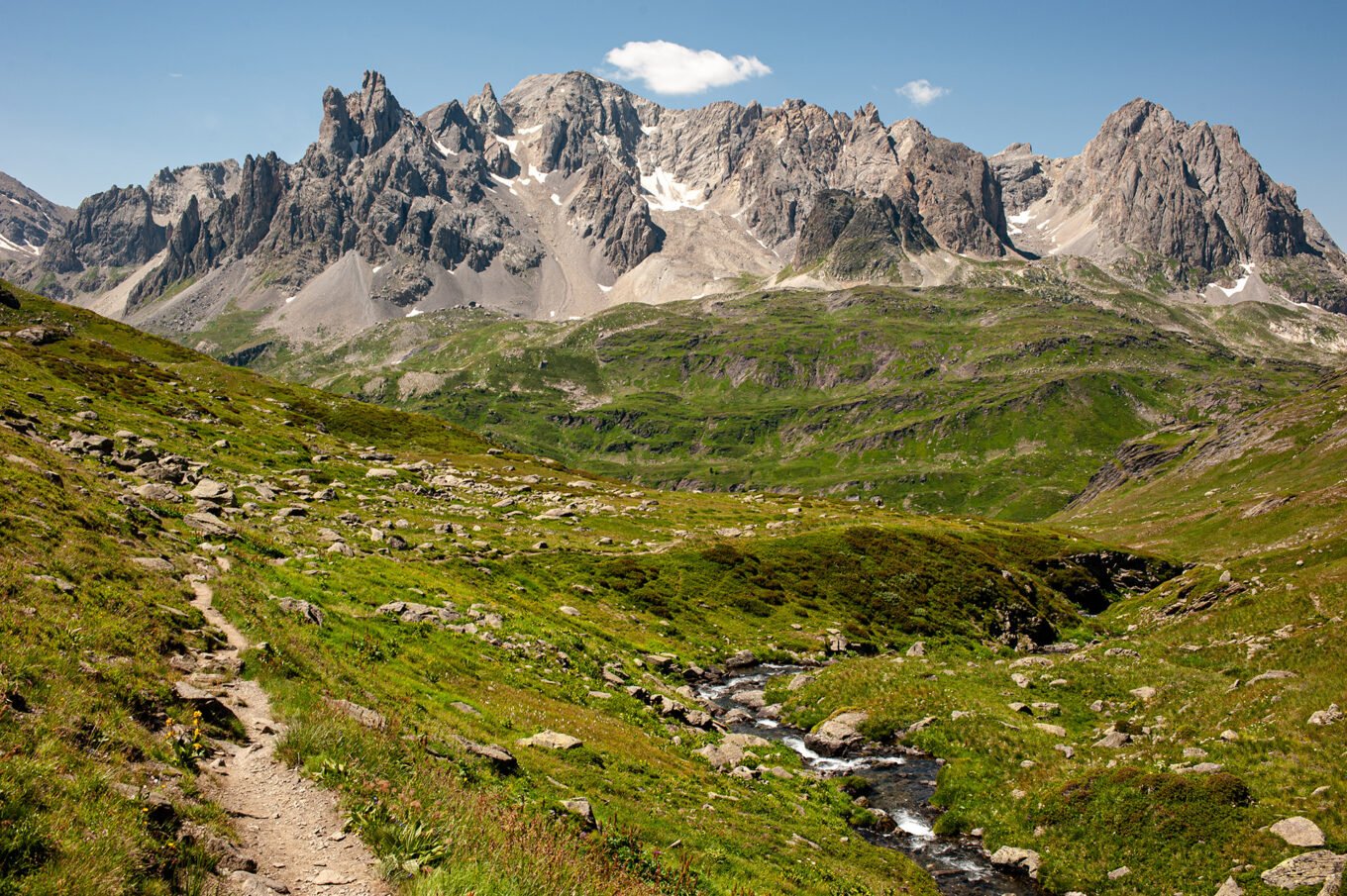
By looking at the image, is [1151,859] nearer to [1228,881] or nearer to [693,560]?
[1228,881]

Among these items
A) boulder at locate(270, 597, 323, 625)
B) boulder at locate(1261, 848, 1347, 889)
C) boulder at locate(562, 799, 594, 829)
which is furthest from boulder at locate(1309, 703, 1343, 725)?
boulder at locate(270, 597, 323, 625)

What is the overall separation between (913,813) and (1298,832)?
525 inches

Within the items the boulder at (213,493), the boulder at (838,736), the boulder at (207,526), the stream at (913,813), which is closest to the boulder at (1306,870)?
the stream at (913,813)

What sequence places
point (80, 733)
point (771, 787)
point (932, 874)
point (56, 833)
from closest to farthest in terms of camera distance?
point (56, 833) → point (80, 733) → point (932, 874) → point (771, 787)

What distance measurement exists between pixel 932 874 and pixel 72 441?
201ft

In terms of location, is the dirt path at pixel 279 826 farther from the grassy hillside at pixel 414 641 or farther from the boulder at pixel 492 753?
the boulder at pixel 492 753

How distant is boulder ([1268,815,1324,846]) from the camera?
2153 centimetres

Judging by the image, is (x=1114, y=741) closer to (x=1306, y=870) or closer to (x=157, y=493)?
(x=1306, y=870)

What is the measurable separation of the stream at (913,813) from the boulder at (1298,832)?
7.71 metres

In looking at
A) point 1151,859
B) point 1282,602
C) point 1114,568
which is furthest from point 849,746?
point 1114,568

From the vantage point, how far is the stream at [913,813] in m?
25.7

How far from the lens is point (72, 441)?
170 feet

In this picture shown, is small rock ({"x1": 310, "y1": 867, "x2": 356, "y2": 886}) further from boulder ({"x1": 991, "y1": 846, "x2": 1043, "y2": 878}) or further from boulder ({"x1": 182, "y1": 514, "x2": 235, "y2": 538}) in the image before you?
boulder ({"x1": 182, "y1": 514, "x2": 235, "y2": 538})

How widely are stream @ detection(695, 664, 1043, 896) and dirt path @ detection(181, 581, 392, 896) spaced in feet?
71.6
